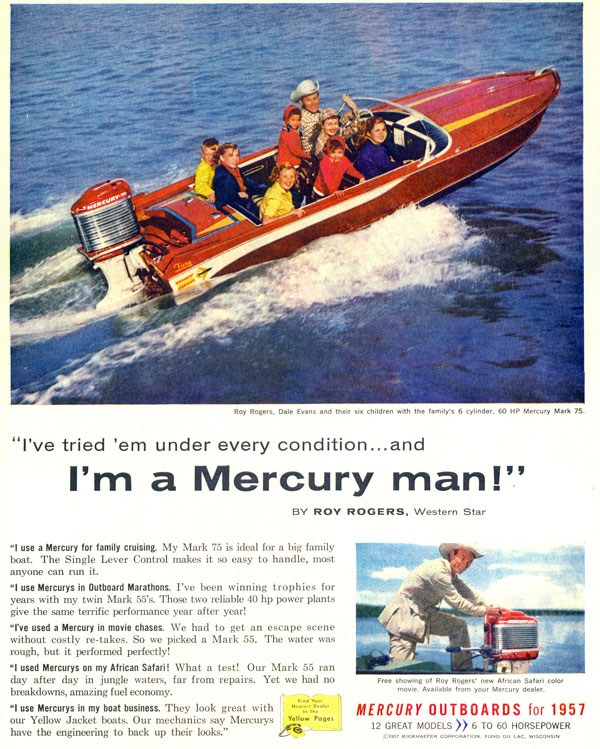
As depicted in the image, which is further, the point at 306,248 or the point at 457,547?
the point at 306,248

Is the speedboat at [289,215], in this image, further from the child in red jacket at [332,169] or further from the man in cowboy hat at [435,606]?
the man in cowboy hat at [435,606]

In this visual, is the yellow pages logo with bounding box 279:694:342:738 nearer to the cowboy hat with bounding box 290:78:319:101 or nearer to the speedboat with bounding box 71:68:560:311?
the speedboat with bounding box 71:68:560:311

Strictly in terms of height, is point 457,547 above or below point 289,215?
below

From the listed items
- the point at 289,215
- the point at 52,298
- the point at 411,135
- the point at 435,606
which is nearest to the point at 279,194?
the point at 289,215

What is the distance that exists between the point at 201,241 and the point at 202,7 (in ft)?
3.78

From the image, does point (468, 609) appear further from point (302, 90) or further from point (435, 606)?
point (302, 90)

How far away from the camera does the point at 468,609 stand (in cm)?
370

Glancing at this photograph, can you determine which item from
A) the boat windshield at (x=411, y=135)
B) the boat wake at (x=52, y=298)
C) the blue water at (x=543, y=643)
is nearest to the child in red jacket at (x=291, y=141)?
the boat windshield at (x=411, y=135)

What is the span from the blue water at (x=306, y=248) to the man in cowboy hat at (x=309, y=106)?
0.05 metres

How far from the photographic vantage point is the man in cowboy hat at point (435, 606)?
12.1ft

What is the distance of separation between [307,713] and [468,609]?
0.88 meters

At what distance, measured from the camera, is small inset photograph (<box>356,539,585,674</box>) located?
3684 millimetres

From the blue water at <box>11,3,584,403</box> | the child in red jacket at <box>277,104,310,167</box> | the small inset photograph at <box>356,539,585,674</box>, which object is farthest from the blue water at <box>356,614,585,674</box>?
the child in red jacket at <box>277,104,310,167</box>
